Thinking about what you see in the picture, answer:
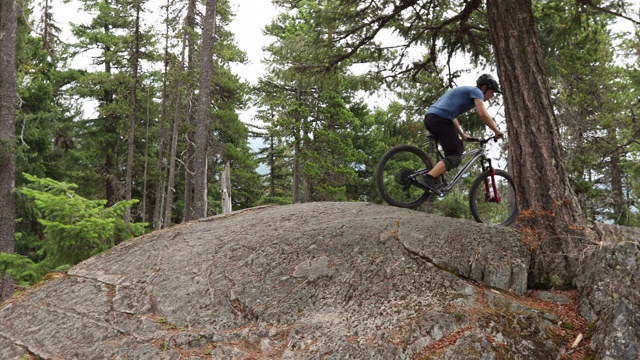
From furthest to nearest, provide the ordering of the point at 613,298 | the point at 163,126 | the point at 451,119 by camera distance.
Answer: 1. the point at 163,126
2. the point at 451,119
3. the point at 613,298

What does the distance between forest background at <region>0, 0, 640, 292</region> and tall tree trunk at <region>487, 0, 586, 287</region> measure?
137 centimetres

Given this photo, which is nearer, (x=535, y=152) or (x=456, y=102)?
(x=535, y=152)

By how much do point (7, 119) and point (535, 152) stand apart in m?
11.3

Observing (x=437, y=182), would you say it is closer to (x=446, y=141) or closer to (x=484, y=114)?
(x=446, y=141)

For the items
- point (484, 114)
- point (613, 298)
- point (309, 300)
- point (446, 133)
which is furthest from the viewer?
point (446, 133)

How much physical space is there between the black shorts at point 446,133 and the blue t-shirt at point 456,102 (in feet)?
0.27

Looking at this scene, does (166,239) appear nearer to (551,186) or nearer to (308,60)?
(308,60)

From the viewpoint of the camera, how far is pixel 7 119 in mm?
10336

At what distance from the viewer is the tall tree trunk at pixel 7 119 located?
10.2m

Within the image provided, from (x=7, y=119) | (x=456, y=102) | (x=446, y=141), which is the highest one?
(x=7, y=119)

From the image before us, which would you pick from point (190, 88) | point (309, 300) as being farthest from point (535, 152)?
point (190, 88)

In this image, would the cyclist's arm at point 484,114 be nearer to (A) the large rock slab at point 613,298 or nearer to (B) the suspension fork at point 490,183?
(B) the suspension fork at point 490,183

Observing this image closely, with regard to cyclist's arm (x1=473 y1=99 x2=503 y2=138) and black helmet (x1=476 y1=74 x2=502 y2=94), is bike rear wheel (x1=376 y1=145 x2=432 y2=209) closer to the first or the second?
cyclist's arm (x1=473 y1=99 x2=503 y2=138)

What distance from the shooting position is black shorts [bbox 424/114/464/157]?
19.6ft
